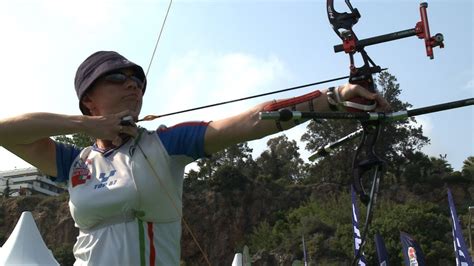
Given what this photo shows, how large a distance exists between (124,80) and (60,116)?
0.86ft

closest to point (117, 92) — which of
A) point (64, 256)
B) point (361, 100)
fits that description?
point (361, 100)

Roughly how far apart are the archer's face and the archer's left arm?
34 centimetres

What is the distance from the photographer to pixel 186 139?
77.3 inches

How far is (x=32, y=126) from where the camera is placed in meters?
1.97

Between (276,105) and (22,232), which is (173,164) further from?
(22,232)

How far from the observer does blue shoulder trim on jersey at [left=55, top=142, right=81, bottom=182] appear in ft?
7.27

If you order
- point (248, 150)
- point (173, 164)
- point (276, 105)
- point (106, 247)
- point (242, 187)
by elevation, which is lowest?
point (106, 247)

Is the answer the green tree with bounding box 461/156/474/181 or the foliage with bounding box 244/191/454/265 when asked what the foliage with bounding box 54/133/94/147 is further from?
the green tree with bounding box 461/156/474/181

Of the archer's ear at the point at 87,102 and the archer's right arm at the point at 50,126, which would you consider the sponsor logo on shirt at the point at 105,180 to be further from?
the archer's ear at the point at 87,102

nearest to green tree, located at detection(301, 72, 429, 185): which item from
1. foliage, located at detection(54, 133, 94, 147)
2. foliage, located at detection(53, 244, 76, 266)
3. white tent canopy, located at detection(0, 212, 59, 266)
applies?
foliage, located at detection(53, 244, 76, 266)

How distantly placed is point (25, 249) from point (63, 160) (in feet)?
8.98

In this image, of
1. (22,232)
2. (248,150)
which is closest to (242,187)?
(248,150)

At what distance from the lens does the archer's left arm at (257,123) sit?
6.07 ft

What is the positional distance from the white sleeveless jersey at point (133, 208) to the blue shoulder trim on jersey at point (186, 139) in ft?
0.07
